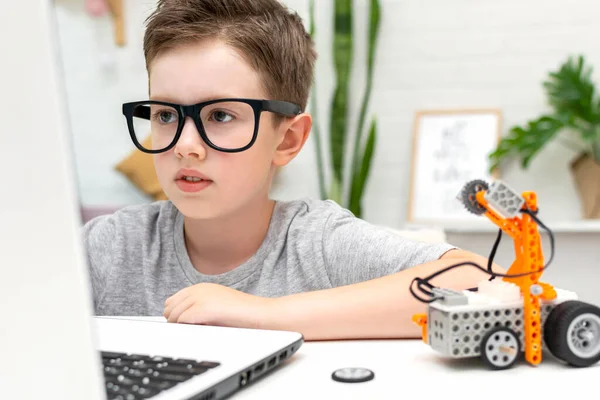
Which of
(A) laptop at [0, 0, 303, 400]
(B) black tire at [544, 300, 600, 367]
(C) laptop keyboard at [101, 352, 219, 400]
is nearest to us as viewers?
(A) laptop at [0, 0, 303, 400]

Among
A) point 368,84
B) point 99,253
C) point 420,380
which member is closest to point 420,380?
point 420,380

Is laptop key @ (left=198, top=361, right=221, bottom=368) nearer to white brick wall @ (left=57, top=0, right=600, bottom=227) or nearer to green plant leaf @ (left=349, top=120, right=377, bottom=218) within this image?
green plant leaf @ (left=349, top=120, right=377, bottom=218)

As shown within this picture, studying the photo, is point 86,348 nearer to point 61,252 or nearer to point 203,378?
point 61,252

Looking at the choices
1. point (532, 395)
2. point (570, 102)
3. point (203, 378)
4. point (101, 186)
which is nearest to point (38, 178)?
point (203, 378)

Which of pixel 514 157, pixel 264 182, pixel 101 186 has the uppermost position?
pixel 264 182

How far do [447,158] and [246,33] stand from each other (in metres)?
1.90

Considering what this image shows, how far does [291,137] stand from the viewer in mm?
1208

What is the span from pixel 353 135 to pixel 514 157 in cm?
73

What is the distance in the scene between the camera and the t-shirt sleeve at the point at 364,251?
958 mm

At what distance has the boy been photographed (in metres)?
0.98

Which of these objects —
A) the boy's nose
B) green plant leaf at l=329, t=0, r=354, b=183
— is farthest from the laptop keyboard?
green plant leaf at l=329, t=0, r=354, b=183

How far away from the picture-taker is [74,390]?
277 mm

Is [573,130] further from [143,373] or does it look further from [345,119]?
[143,373]

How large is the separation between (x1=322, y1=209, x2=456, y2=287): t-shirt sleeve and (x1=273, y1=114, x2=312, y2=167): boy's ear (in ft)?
0.48
